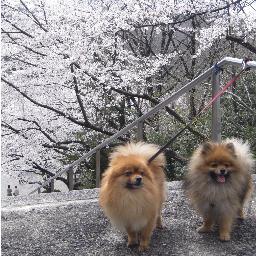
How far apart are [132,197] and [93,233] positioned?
2.14ft

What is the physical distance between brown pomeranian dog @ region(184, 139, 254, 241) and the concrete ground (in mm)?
165

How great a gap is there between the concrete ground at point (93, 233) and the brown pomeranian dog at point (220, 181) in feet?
0.54

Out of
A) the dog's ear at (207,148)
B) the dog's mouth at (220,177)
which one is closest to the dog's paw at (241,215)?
the dog's mouth at (220,177)

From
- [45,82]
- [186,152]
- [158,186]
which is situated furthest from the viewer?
[45,82]

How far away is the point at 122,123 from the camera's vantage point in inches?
444

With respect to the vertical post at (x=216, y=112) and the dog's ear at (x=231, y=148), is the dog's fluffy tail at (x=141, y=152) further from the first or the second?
the vertical post at (x=216, y=112)

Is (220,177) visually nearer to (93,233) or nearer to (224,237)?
(224,237)

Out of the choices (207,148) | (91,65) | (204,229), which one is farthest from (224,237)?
(91,65)

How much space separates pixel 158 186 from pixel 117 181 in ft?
1.10

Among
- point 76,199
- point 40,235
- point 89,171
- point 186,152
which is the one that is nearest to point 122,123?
point 89,171

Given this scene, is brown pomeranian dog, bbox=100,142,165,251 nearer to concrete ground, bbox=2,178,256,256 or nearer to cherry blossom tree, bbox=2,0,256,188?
concrete ground, bbox=2,178,256,256

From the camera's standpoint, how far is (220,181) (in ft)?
9.01

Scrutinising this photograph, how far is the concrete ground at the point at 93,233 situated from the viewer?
108 inches

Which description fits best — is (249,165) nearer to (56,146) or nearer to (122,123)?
(122,123)
